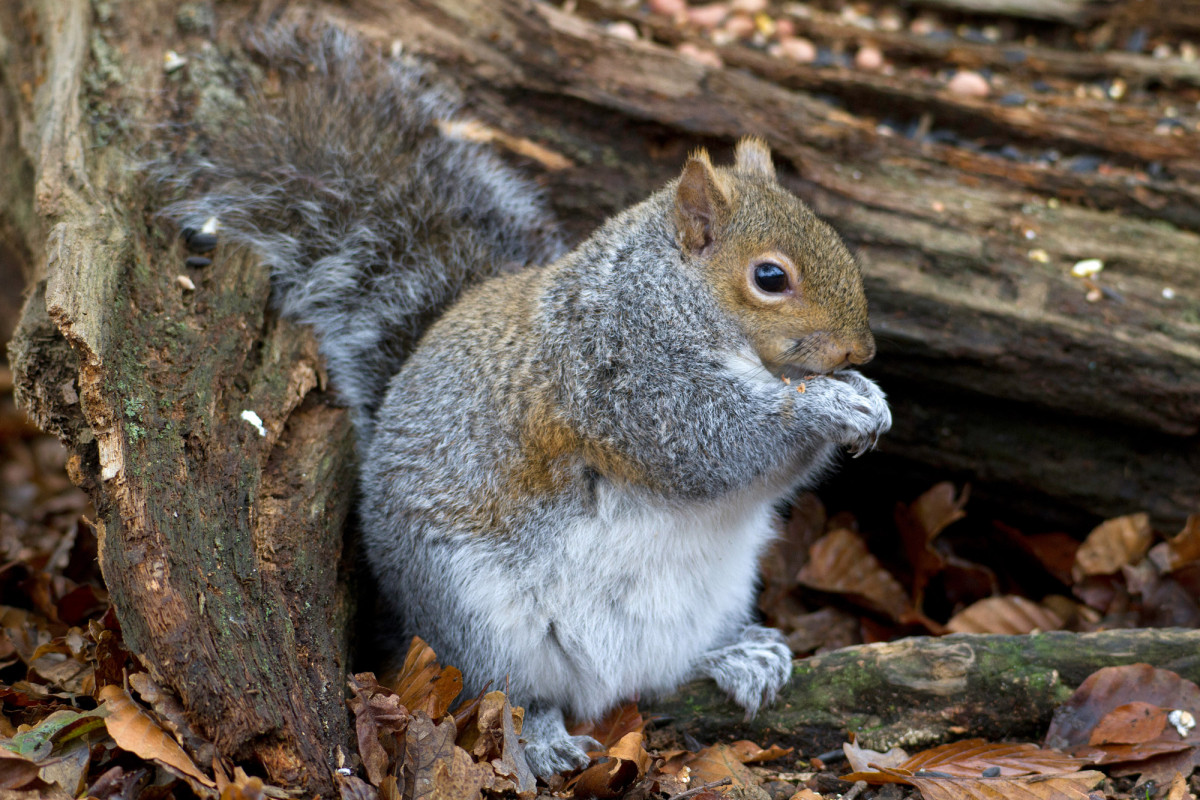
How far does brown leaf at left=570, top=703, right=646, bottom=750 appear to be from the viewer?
2252 millimetres

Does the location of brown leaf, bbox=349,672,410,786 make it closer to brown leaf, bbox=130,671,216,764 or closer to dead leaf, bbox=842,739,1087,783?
brown leaf, bbox=130,671,216,764

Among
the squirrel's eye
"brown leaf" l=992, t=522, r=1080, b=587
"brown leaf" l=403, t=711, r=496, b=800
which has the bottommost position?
"brown leaf" l=403, t=711, r=496, b=800

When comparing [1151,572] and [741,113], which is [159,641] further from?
[1151,572]

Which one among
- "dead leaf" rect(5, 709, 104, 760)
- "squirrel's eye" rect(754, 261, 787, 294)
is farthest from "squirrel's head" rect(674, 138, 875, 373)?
"dead leaf" rect(5, 709, 104, 760)

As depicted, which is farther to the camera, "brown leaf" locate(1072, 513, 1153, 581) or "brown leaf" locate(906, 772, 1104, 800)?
"brown leaf" locate(1072, 513, 1153, 581)

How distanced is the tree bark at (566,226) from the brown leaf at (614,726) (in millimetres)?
623

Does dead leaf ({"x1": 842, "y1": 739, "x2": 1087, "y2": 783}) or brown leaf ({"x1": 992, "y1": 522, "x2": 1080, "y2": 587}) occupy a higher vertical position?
brown leaf ({"x1": 992, "y1": 522, "x2": 1080, "y2": 587})

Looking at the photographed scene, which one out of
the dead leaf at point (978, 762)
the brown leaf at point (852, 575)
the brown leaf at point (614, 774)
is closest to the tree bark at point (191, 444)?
the brown leaf at point (614, 774)

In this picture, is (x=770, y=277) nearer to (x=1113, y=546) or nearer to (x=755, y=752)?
(x=755, y=752)

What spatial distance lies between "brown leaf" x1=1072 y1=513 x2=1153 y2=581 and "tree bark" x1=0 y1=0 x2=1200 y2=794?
9 centimetres

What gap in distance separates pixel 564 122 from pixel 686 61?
1.43 feet

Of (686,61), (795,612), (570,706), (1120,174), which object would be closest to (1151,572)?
(795,612)

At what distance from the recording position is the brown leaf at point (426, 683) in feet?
6.45

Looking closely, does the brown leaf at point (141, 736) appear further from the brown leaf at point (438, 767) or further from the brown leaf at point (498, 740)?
the brown leaf at point (498, 740)
